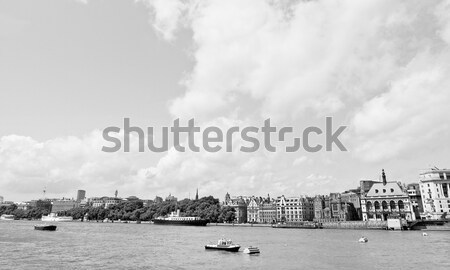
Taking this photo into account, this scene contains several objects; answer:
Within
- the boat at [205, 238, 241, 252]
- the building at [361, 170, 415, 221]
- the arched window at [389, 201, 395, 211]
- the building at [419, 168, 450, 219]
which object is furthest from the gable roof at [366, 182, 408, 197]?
the boat at [205, 238, 241, 252]

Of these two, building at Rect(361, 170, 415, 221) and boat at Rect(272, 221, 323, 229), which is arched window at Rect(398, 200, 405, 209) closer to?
building at Rect(361, 170, 415, 221)

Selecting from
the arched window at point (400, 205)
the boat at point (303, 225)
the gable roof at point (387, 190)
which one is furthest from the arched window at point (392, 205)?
the boat at point (303, 225)

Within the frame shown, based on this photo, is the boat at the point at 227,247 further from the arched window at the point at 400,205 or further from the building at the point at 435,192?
the arched window at the point at 400,205

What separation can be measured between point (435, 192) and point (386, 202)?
77.3ft

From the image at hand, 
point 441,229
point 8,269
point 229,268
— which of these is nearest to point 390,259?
point 229,268

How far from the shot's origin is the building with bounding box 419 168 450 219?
15700cm

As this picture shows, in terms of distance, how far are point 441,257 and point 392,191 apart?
461ft

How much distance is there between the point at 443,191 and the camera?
16038 cm

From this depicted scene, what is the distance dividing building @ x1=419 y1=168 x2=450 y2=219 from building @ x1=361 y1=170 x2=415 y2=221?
8462 mm

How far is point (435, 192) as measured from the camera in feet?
527

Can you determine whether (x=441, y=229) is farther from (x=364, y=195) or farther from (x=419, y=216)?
(x=364, y=195)

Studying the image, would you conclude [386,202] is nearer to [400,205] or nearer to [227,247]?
[400,205]

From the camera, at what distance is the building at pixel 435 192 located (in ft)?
515

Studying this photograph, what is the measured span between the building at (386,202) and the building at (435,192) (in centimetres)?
846
